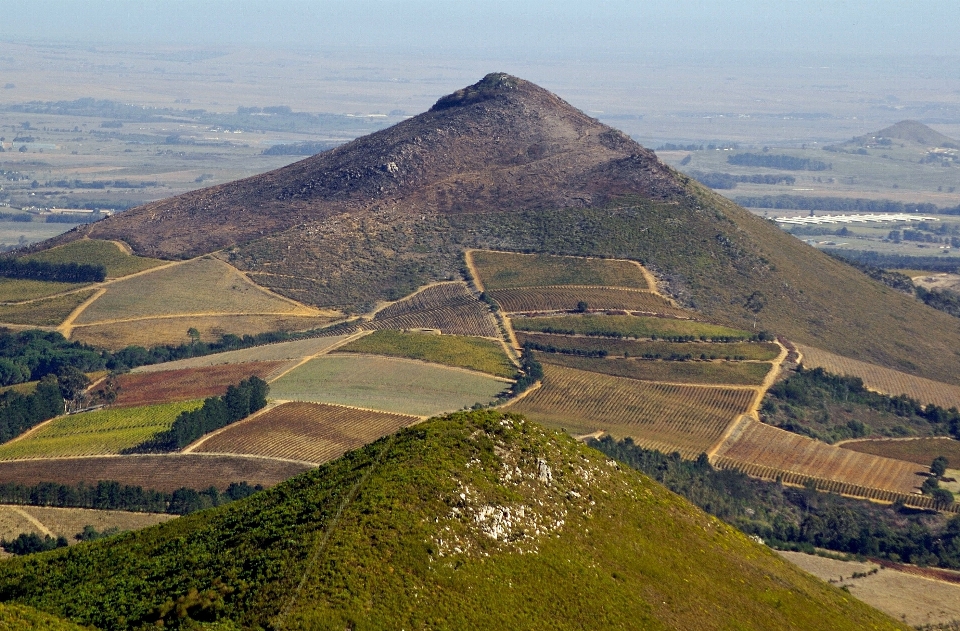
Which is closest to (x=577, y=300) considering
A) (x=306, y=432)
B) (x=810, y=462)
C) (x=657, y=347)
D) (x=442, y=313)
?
(x=657, y=347)

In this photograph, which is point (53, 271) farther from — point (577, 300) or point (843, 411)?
point (843, 411)

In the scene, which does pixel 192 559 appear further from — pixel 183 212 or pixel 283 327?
pixel 183 212

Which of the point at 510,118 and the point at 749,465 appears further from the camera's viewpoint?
the point at 510,118

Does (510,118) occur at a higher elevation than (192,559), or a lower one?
higher

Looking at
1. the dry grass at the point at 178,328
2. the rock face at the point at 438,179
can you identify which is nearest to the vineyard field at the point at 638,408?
the dry grass at the point at 178,328

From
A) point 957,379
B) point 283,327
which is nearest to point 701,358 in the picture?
point 957,379

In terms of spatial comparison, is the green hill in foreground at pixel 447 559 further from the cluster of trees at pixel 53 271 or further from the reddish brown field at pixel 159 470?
the cluster of trees at pixel 53 271

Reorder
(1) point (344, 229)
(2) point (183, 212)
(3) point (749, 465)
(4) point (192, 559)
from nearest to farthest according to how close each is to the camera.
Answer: (4) point (192, 559)
(3) point (749, 465)
(1) point (344, 229)
(2) point (183, 212)
